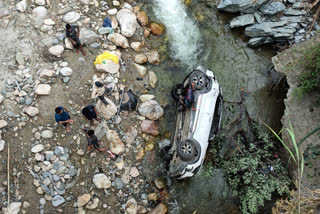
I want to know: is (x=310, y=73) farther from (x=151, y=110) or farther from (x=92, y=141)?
(x=92, y=141)

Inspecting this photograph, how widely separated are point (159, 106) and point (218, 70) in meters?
2.58

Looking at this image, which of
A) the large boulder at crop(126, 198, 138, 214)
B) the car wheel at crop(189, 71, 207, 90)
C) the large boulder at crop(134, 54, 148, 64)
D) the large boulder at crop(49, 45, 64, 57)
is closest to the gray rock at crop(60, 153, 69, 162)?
the large boulder at crop(126, 198, 138, 214)

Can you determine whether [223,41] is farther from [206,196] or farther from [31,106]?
[31,106]

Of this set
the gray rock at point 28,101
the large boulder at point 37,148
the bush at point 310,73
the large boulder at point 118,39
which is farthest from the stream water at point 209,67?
the gray rock at point 28,101

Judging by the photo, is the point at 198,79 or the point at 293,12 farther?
the point at 293,12

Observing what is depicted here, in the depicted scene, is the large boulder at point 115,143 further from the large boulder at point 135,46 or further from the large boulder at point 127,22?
the large boulder at point 127,22

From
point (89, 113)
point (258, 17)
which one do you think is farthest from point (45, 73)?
→ point (258, 17)

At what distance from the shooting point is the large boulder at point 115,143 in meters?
7.20

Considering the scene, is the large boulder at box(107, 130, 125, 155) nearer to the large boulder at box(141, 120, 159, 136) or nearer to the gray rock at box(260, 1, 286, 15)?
the large boulder at box(141, 120, 159, 136)

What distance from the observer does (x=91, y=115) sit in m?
6.79

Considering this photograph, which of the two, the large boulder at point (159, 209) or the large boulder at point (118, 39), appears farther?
the large boulder at point (118, 39)

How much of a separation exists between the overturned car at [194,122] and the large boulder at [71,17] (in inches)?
168

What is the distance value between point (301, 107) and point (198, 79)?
3118mm

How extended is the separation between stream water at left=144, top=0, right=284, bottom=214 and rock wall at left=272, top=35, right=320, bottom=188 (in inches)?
33.9
